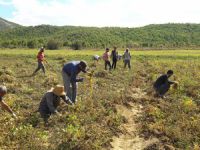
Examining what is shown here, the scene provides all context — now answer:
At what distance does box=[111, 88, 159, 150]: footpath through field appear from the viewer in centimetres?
966

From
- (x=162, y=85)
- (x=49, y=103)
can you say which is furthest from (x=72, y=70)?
(x=162, y=85)

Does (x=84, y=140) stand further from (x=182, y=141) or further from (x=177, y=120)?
(x=177, y=120)

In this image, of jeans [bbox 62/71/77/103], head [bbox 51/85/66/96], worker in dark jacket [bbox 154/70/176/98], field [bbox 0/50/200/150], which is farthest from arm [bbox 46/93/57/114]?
worker in dark jacket [bbox 154/70/176/98]

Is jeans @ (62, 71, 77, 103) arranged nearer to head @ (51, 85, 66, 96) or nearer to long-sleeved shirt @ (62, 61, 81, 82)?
long-sleeved shirt @ (62, 61, 81, 82)

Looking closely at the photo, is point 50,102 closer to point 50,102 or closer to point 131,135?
point 50,102

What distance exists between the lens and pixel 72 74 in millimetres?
12219

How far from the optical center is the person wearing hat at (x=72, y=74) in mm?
12180

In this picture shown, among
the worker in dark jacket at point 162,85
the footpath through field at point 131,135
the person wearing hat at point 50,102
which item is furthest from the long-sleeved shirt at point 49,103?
the worker in dark jacket at point 162,85

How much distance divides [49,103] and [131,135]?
8.00 ft

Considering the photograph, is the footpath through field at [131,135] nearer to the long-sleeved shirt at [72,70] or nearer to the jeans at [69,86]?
the jeans at [69,86]

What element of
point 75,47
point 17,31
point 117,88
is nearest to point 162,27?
point 17,31

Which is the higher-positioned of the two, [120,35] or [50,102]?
[50,102]

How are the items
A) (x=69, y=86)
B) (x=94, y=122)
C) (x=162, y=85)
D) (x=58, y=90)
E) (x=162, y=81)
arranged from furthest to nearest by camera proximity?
(x=162, y=81) < (x=162, y=85) < (x=69, y=86) < (x=94, y=122) < (x=58, y=90)

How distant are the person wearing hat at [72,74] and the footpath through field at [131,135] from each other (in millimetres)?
1704
